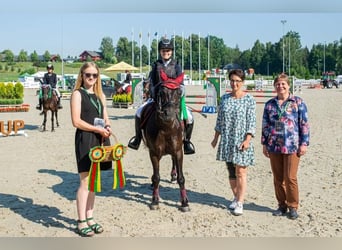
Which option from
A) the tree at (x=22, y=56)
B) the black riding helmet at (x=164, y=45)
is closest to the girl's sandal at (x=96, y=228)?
the black riding helmet at (x=164, y=45)

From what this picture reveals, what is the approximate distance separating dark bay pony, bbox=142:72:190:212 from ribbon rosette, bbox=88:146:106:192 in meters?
1.03

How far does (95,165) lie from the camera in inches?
181

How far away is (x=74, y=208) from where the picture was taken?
229 inches

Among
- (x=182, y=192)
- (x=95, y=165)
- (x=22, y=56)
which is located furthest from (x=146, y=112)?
(x=22, y=56)

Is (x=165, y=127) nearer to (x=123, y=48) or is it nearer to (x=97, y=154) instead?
(x=97, y=154)

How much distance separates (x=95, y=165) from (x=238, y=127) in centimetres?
185

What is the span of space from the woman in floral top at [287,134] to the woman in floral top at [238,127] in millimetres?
237

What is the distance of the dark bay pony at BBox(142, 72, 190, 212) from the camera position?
516cm

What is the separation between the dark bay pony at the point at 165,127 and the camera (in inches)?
203

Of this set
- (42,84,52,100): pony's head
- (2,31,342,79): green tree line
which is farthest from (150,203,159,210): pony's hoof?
(2,31,342,79): green tree line

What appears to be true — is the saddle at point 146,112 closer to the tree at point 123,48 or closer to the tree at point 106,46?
the tree at point 123,48

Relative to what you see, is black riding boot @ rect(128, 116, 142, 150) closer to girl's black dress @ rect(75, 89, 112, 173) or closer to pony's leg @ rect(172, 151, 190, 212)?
pony's leg @ rect(172, 151, 190, 212)

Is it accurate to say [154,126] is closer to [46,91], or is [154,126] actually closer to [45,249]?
[45,249]

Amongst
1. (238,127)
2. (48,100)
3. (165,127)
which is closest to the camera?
(238,127)
